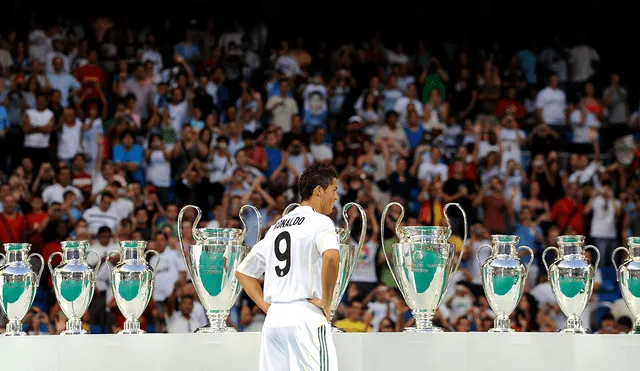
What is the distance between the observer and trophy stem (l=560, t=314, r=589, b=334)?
496 cm

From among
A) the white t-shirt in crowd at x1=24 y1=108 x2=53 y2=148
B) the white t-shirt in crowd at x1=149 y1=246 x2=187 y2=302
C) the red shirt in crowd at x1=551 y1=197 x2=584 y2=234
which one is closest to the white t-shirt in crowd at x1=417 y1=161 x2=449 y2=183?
the red shirt in crowd at x1=551 y1=197 x2=584 y2=234

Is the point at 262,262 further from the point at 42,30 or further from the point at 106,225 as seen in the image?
the point at 42,30

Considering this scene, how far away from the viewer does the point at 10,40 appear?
11.4 metres

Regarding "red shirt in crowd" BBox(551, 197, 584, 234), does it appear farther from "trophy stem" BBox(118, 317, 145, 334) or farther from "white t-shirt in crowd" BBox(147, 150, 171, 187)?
"trophy stem" BBox(118, 317, 145, 334)

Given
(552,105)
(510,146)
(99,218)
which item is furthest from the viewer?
(552,105)

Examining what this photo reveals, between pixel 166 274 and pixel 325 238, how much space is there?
189 inches

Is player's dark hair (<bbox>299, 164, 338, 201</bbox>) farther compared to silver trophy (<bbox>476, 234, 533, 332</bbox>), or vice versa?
silver trophy (<bbox>476, 234, 533, 332</bbox>)

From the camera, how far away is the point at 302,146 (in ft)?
34.7

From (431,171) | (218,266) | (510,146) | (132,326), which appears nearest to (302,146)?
(431,171)

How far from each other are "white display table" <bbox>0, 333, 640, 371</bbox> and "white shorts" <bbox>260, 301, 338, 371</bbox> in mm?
451

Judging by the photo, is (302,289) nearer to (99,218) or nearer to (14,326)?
(14,326)

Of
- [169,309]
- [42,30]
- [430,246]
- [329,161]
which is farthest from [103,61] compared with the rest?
[430,246]

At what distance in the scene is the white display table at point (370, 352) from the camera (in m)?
4.71

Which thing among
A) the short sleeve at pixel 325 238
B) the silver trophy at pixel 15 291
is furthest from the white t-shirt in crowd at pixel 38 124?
the short sleeve at pixel 325 238
